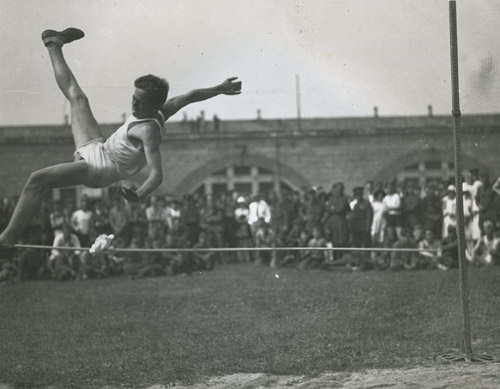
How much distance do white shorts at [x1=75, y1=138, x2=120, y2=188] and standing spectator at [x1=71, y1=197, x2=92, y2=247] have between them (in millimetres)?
4501

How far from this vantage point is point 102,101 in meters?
6.59

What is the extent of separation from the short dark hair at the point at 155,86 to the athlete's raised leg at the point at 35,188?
2.76 feet

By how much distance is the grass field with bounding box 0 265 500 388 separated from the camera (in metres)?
6.34

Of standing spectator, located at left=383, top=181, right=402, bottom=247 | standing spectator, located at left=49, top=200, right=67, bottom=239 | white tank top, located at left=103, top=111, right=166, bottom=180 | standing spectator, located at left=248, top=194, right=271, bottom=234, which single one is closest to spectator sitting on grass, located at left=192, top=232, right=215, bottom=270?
standing spectator, located at left=248, top=194, right=271, bottom=234

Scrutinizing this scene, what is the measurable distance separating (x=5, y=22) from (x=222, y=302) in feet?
14.3

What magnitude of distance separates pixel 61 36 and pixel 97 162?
126 cm

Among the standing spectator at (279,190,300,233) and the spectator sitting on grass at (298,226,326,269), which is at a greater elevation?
the standing spectator at (279,190,300,233)

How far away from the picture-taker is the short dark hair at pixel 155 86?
5805 millimetres

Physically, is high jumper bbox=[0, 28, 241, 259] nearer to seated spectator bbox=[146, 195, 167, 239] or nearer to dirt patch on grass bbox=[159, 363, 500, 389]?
dirt patch on grass bbox=[159, 363, 500, 389]

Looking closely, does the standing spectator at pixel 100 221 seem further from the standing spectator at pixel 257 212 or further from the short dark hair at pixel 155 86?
the short dark hair at pixel 155 86

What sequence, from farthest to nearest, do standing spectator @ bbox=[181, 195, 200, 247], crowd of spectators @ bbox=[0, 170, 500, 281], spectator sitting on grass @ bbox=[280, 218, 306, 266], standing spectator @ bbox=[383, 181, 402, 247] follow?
1. standing spectator @ bbox=[181, 195, 200, 247]
2. spectator sitting on grass @ bbox=[280, 218, 306, 266]
3. standing spectator @ bbox=[383, 181, 402, 247]
4. crowd of spectators @ bbox=[0, 170, 500, 281]

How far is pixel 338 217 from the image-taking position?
10.2 m

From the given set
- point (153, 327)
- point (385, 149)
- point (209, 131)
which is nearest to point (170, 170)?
point (209, 131)

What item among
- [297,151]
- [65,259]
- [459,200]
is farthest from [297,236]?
[459,200]
